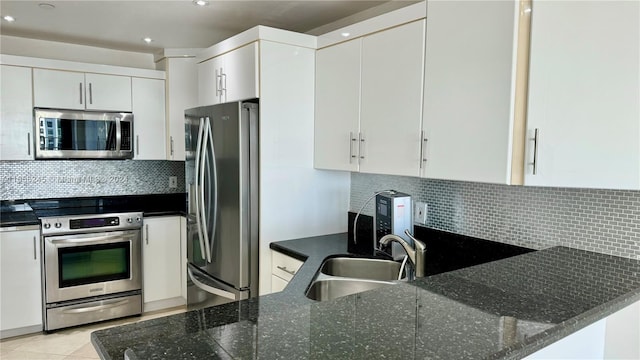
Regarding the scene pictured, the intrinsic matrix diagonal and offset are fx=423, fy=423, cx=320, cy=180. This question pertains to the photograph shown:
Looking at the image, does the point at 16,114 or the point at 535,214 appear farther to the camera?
the point at 16,114

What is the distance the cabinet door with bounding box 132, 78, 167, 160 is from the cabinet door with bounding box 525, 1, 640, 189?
314cm

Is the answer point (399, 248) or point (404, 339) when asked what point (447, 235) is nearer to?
point (399, 248)

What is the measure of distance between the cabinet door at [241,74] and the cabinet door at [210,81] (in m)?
0.09

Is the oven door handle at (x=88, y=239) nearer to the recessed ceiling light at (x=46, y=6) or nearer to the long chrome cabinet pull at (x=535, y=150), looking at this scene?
the recessed ceiling light at (x=46, y=6)

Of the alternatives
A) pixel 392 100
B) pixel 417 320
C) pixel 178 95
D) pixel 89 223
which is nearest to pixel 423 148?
pixel 392 100

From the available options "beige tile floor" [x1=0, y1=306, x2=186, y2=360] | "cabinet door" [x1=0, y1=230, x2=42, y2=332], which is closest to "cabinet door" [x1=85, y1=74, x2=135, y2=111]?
"cabinet door" [x1=0, y1=230, x2=42, y2=332]

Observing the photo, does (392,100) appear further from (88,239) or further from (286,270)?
(88,239)

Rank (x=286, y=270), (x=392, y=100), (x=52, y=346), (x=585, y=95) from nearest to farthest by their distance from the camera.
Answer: (x=585, y=95) → (x=392, y=100) → (x=286, y=270) → (x=52, y=346)

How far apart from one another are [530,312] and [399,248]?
3.97 feet

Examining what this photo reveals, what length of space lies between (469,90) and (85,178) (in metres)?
3.46

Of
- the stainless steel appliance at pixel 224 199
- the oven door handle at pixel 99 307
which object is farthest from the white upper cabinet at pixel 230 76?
the oven door handle at pixel 99 307

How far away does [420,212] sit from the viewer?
7.94 feet

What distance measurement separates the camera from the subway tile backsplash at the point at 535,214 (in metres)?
1.63

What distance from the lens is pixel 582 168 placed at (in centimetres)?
147
